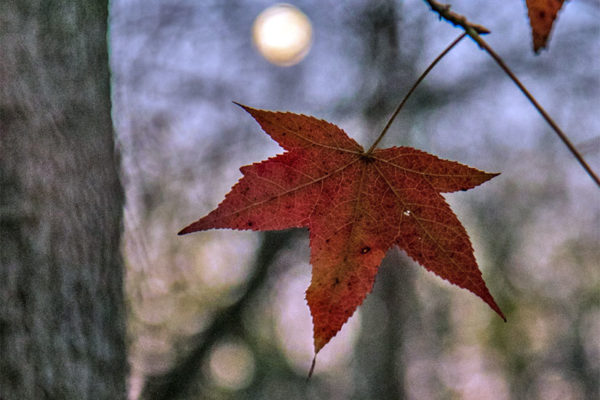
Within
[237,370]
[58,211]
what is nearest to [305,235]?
[58,211]

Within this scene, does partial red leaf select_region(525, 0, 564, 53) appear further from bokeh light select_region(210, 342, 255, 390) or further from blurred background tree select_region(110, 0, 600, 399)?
bokeh light select_region(210, 342, 255, 390)

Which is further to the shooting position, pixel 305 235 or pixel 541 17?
pixel 305 235

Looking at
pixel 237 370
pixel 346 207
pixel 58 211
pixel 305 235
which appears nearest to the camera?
pixel 346 207

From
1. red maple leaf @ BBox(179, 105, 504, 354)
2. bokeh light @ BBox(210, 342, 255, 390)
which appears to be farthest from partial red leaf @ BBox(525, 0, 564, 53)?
bokeh light @ BBox(210, 342, 255, 390)

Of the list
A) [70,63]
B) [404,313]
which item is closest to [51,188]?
[70,63]

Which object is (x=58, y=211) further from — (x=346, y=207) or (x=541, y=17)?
(x=541, y=17)

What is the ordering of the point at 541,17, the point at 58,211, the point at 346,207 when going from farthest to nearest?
1. the point at 58,211
2. the point at 346,207
3. the point at 541,17

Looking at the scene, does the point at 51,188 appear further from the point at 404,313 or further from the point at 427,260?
the point at 404,313

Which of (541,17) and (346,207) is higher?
(541,17)
